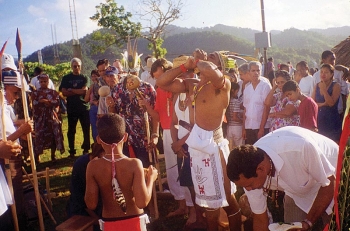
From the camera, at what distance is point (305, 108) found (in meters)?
4.71

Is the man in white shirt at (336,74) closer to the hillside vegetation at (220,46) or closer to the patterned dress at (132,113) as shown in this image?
the patterned dress at (132,113)

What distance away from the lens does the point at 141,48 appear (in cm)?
6856

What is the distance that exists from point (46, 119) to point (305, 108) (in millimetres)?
5554

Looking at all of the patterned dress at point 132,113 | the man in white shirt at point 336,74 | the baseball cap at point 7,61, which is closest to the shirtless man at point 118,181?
the baseball cap at point 7,61

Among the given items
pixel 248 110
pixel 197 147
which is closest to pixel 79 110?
pixel 248 110

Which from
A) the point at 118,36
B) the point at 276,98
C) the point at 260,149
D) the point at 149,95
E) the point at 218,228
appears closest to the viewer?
the point at 260,149

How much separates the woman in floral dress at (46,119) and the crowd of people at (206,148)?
2.15 metres


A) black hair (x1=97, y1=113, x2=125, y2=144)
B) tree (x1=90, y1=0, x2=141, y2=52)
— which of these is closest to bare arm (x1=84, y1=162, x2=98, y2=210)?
black hair (x1=97, y1=113, x2=125, y2=144)

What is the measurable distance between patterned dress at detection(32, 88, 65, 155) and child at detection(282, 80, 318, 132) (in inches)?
202

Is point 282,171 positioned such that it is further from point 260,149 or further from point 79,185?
point 79,185

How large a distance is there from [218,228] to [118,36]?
30.8 meters

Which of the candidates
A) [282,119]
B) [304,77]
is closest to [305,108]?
[282,119]

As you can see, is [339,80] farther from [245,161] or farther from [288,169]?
[245,161]

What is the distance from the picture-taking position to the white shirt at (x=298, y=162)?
2553 mm
